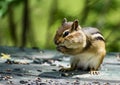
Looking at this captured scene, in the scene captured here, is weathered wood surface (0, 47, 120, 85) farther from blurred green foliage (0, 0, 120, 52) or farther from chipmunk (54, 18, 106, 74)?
blurred green foliage (0, 0, 120, 52)

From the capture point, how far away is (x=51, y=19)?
9.28 metres

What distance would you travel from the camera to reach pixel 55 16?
9250 millimetres

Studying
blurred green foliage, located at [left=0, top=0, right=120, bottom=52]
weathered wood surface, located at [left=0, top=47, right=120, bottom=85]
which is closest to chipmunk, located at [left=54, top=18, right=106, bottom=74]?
weathered wood surface, located at [left=0, top=47, right=120, bottom=85]

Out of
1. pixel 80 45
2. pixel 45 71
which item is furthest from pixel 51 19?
pixel 80 45

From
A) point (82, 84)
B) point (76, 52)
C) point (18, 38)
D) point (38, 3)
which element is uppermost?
point (38, 3)

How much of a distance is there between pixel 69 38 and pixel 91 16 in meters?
4.91

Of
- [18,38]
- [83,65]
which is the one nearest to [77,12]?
[18,38]

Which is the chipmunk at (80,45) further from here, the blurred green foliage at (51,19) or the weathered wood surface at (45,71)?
the blurred green foliage at (51,19)

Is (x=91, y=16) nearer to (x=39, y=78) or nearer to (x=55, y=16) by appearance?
(x=55, y=16)

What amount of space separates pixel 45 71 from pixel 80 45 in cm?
45

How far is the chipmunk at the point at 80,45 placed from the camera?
4305mm

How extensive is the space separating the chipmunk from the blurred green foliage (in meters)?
4.15

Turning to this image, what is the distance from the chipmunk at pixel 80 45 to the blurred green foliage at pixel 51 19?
4.15 metres

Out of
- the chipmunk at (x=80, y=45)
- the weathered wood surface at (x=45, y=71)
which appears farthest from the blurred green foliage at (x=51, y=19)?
the chipmunk at (x=80, y=45)
